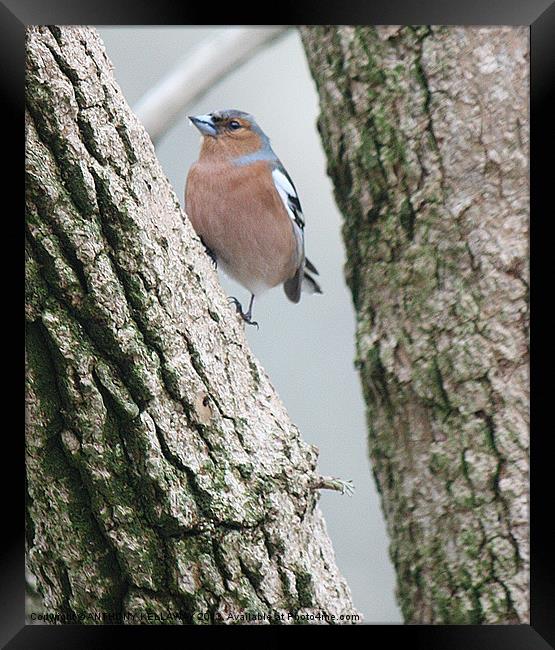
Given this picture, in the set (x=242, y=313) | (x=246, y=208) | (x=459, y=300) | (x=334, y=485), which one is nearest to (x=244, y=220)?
(x=246, y=208)

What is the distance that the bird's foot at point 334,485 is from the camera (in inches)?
53.0

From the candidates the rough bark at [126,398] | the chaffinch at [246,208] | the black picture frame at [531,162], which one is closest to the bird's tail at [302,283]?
the chaffinch at [246,208]

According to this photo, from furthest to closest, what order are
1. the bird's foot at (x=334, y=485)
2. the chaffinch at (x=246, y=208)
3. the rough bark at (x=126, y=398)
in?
the chaffinch at (x=246, y=208)
the bird's foot at (x=334, y=485)
the rough bark at (x=126, y=398)

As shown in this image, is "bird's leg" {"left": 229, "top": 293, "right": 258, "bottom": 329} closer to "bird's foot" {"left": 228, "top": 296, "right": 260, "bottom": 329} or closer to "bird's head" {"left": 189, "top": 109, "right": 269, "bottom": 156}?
"bird's foot" {"left": 228, "top": 296, "right": 260, "bottom": 329}

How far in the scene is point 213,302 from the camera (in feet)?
4.19

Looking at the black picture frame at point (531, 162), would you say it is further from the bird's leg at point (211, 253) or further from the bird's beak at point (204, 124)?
the bird's leg at point (211, 253)

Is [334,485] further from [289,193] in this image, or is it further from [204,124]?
[204,124]

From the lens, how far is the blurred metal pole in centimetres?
143

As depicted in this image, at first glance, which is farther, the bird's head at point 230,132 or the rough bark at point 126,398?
the bird's head at point 230,132

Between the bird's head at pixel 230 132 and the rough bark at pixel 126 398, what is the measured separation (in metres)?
0.26

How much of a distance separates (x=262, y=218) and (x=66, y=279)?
0.53m

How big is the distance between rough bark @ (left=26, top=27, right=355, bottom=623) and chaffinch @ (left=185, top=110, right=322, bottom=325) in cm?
20
